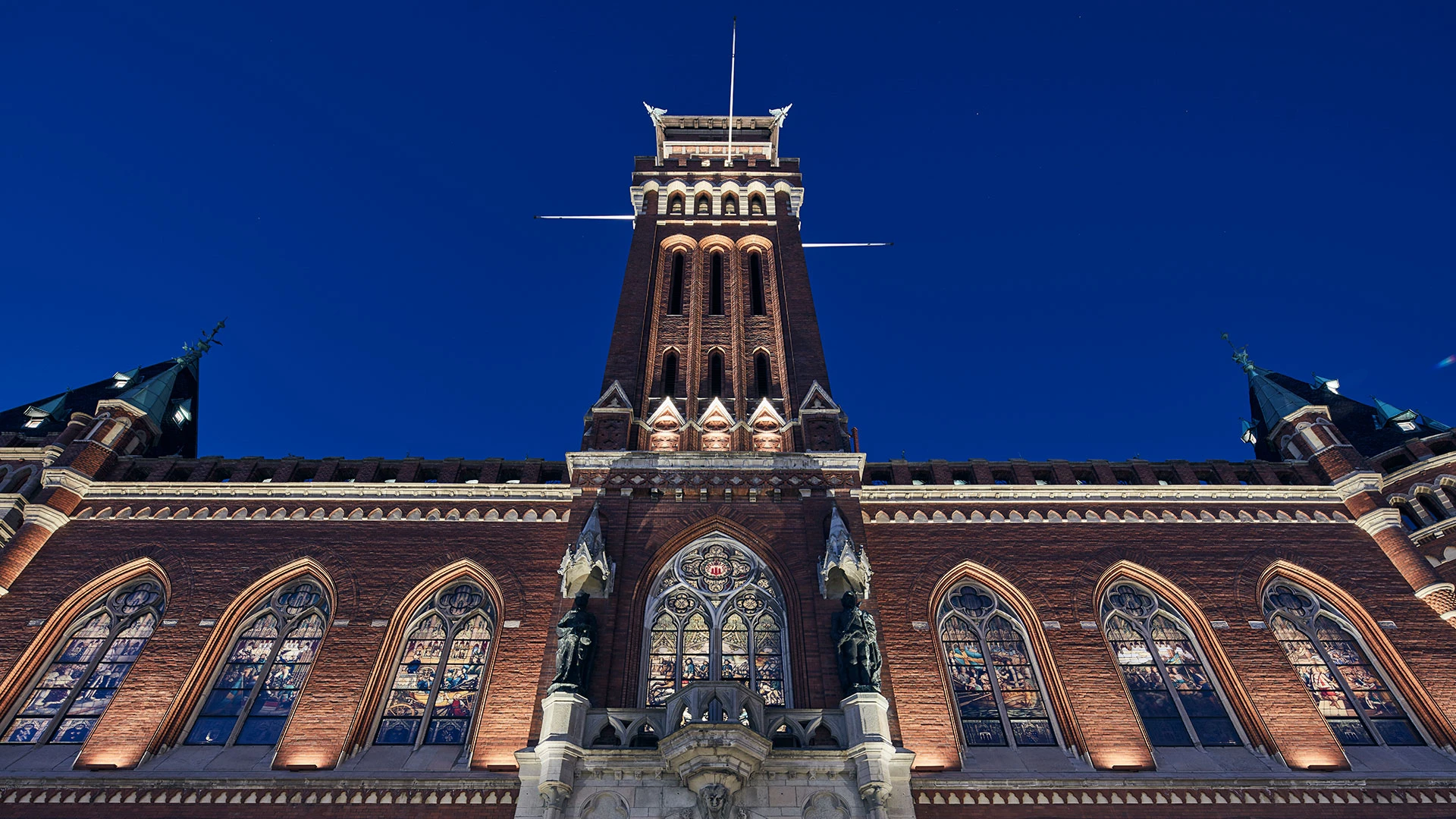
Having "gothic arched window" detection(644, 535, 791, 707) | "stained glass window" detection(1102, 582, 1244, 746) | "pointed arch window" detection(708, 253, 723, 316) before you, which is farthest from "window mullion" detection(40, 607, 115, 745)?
"stained glass window" detection(1102, 582, 1244, 746)

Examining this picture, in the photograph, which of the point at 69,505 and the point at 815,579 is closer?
the point at 815,579

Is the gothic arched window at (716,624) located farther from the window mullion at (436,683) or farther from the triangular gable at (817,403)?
the triangular gable at (817,403)

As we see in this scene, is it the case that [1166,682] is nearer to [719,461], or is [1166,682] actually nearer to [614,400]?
[719,461]

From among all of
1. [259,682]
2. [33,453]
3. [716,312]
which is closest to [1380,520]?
[716,312]

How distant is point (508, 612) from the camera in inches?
923

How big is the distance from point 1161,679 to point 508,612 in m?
15.1

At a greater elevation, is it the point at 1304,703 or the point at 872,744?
the point at 1304,703

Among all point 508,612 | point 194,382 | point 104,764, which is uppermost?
point 194,382

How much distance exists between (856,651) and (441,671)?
9.44 metres

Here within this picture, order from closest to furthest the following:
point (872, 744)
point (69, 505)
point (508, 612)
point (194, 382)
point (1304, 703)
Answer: point (872, 744), point (1304, 703), point (508, 612), point (69, 505), point (194, 382)

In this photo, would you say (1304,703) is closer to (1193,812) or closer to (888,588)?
(1193,812)

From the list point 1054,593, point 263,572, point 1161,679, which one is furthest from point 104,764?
point 1161,679

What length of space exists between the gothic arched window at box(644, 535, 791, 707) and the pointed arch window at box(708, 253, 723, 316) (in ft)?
39.8

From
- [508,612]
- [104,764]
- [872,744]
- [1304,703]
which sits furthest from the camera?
[508,612]
